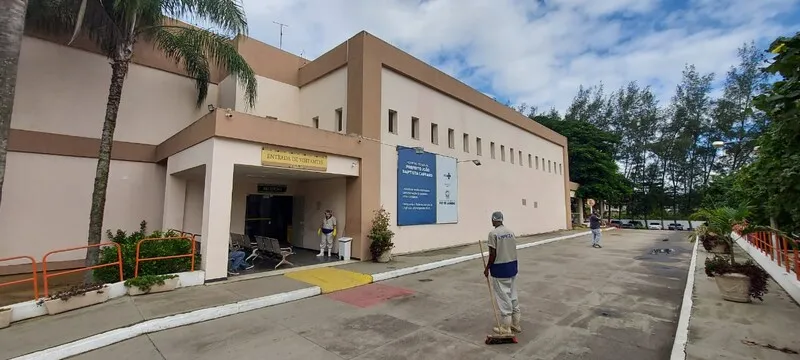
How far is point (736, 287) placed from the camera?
264 inches

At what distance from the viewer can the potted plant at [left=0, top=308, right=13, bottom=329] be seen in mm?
5762

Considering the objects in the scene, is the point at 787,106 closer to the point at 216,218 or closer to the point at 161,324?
the point at 161,324

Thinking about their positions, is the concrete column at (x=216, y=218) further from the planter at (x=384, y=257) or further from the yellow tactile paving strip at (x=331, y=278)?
the planter at (x=384, y=257)

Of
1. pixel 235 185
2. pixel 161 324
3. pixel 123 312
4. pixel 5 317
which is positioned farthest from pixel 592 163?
pixel 5 317

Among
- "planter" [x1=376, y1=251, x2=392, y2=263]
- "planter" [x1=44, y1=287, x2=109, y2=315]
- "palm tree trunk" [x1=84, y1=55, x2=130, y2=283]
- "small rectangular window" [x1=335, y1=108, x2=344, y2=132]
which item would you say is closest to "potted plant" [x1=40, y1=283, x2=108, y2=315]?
"planter" [x1=44, y1=287, x2=109, y2=315]

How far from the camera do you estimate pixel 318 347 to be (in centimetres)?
496

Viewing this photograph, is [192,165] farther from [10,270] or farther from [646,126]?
[646,126]

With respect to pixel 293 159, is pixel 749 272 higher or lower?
lower

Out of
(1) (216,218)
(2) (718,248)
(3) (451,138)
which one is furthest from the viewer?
(3) (451,138)

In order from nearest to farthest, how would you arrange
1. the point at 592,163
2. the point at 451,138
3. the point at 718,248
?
the point at 718,248 → the point at 451,138 → the point at 592,163

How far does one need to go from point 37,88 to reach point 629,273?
18.7 metres

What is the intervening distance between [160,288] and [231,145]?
3.60 metres

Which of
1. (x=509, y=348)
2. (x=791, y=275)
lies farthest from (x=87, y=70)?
(x=791, y=275)

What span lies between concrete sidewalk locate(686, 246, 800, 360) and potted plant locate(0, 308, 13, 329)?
9835mm
